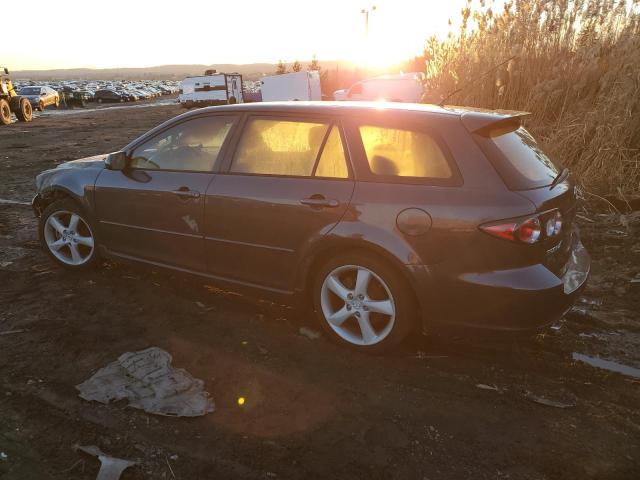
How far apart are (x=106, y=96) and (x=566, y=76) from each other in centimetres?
4623

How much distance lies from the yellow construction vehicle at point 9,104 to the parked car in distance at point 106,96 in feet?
76.6

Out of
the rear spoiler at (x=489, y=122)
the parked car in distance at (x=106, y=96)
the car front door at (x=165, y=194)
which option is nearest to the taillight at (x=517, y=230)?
the rear spoiler at (x=489, y=122)

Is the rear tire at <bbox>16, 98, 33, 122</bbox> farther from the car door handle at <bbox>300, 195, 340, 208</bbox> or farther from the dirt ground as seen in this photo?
the car door handle at <bbox>300, 195, 340, 208</bbox>

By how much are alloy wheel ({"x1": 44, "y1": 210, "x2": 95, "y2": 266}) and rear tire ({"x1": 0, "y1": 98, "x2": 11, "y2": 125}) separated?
1997 centimetres

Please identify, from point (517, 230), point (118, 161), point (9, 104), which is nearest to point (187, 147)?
point (118, 161)

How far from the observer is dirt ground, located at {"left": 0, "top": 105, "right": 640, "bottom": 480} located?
2.38 metres

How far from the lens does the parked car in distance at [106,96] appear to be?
44.9 metres

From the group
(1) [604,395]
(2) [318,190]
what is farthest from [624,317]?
(2) [318,190]

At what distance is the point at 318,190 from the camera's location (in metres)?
3.27

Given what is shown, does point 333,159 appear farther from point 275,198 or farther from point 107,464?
point 107,464

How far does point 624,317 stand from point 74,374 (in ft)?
13.3

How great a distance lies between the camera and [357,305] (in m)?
3.31

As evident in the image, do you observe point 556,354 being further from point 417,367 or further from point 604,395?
point 417,367

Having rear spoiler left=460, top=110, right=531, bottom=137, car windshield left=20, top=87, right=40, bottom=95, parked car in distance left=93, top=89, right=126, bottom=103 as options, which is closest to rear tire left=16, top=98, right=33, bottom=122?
car windshield left=20, top=87, right=40, bottom=95
